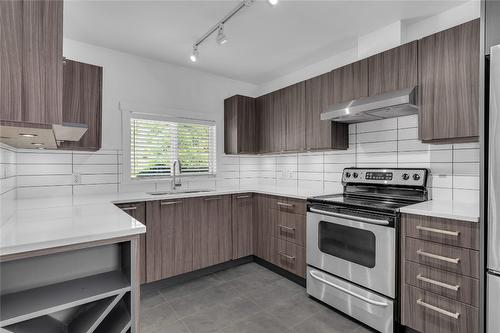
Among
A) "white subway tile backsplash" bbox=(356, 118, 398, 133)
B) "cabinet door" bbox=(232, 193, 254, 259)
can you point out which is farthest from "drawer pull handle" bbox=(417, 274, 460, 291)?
"cabinet door" bbox=(232, 193, 254, 259)

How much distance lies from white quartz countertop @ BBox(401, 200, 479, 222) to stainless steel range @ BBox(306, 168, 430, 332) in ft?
0.43

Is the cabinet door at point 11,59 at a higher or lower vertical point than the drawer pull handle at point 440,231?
higher

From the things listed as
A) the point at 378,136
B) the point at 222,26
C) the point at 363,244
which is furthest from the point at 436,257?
the point at 222,26

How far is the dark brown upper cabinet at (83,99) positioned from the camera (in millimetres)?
2180

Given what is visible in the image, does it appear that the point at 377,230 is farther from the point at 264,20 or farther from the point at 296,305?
the point at 264,20

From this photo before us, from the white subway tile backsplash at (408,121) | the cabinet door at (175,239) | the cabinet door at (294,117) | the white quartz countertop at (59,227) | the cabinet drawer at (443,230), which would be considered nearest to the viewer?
the white quartz countertop at (59,227)

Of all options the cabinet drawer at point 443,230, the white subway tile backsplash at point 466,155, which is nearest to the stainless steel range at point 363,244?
the cabinet drawer at point 443,230

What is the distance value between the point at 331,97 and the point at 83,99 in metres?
2.30

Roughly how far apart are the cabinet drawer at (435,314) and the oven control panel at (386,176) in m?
0.91

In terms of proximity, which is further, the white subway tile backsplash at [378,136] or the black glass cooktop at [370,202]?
the white subway tile backsplash at [378,136]

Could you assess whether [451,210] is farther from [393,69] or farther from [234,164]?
[234,164]

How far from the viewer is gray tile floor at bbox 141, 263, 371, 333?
200 cm

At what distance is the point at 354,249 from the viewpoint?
6.86ft

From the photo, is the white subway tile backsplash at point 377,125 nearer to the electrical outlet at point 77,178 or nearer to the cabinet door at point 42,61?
the cabinet door at point 42,61
